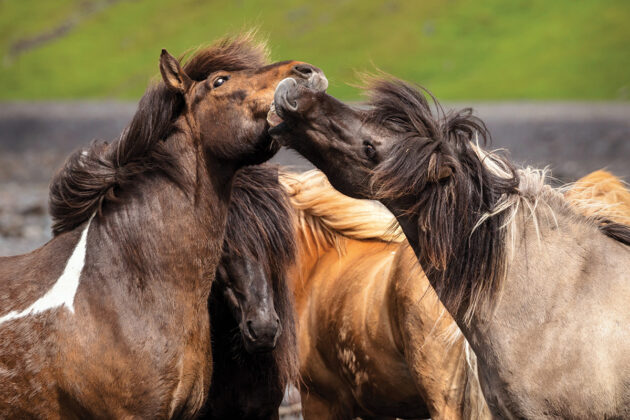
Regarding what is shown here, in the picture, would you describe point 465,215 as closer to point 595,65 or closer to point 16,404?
point 16,404

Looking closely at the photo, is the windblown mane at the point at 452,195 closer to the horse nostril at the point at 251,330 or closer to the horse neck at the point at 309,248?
the horse nostril at the point at 251,330

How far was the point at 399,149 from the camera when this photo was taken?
3.91 metres

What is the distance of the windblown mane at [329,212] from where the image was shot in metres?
6.50

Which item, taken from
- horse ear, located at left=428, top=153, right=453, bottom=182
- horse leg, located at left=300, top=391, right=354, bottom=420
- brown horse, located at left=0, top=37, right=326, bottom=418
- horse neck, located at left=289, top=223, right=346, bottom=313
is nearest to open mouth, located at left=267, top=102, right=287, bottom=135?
brown horse, located at left=0, top=37, right=326, bottom=418

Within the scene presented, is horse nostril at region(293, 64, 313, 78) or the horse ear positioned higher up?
horse nostril at region(293, 64, 313, 78)

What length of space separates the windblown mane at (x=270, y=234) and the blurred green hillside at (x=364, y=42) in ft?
85.5

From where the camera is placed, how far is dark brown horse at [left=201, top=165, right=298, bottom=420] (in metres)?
4.89

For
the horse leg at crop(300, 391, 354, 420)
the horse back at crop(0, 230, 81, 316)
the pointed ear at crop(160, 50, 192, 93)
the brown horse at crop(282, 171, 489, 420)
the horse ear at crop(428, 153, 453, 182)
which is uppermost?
the pointed ear at crop(160, 50, 192, 93)

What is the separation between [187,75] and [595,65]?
3035 cm

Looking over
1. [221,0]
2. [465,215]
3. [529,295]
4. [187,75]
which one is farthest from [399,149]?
[221,0]

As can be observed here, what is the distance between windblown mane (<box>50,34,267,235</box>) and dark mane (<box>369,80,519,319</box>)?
38.1 inches

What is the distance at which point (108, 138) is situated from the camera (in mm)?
27469

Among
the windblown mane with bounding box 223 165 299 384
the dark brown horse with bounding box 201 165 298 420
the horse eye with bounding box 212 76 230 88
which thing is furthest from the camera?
the windblown mane with bounding box 223 165 299 384

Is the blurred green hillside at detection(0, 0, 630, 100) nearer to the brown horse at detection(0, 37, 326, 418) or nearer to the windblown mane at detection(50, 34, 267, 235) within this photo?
the windblown mane at detection(50, 34, 267, 235)
